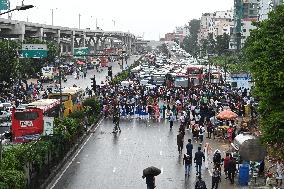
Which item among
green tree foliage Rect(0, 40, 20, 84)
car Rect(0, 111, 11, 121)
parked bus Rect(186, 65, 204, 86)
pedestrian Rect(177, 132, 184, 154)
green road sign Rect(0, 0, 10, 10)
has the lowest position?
car Rect(0, 111, 11, 121)

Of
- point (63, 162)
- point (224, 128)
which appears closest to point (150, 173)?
point (63, 162)

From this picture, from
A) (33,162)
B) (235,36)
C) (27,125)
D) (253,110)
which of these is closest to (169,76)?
(253,110)

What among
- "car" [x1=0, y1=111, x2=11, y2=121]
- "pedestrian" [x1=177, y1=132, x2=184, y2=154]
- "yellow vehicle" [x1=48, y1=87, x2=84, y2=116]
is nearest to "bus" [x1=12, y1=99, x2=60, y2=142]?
"pedestrian" [x1=177, y1=132, x2=184, y2=154]

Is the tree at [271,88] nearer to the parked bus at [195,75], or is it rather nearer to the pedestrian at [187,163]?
the pedestrian at [187,163]

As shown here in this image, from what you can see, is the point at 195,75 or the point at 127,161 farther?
the point at 195,75

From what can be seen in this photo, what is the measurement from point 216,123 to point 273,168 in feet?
37.6

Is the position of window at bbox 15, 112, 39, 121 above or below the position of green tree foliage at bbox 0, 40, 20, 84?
below

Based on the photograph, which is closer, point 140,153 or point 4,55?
point 140,153

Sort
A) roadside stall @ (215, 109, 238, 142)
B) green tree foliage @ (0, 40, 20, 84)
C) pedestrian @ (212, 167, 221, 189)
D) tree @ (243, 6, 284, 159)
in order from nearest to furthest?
1. pedestrian @ (212, 167, 221, 189)
2. tree @ (243, 6, 284, 159)
3. roadside stall @ (215, 109, 238, 142)
4. green tree foliage @ (0, 40, 20, 84)

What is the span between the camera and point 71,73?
329 ft

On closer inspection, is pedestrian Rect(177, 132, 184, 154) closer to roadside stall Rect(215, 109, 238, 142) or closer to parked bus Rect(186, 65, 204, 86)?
roadside stall Rect(215, 109, 238, 142)

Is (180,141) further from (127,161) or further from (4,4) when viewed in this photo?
(4,4)

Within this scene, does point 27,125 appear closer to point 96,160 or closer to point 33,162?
point 96,160

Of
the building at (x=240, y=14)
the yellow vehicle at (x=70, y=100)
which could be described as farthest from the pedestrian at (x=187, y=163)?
the building at (x=240, y=14)
